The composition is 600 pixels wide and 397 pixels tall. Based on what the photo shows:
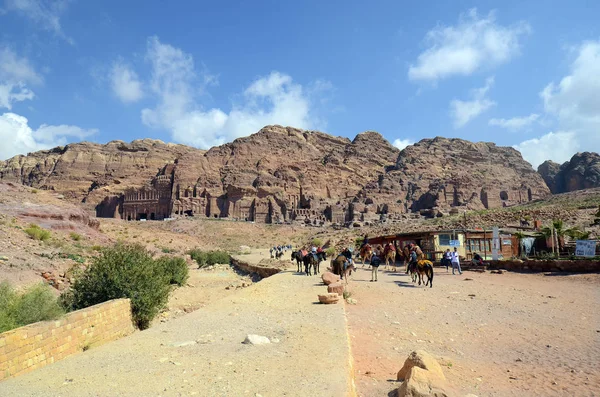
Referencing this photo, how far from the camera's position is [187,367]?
5.47m

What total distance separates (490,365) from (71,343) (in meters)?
7.75

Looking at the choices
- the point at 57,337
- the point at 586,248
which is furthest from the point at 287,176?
the point at 57,337

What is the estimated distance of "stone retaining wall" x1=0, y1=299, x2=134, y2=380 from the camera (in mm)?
5793

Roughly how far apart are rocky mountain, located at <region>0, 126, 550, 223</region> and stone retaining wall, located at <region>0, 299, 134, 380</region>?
7201 cm

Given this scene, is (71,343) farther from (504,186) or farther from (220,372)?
(504,186)

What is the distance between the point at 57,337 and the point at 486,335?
9.15 metres

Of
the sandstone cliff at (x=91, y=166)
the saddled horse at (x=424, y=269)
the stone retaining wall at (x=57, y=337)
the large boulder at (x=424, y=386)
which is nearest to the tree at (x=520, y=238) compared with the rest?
the saddled horse at (x=424, y=269)

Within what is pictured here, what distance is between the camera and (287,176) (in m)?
96.5

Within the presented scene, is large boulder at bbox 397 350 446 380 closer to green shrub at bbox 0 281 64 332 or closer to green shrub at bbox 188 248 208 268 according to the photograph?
green shrub at bbox 0 281 64 332

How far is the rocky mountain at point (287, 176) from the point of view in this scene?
Answer: 85.0m

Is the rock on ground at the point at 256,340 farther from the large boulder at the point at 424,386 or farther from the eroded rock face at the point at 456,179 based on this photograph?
the eroded rock face at the point at 456,179

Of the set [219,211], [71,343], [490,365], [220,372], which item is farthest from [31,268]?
[219,211]

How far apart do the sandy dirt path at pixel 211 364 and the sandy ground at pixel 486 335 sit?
3.06 feet

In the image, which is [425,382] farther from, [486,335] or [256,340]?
[486,335]
